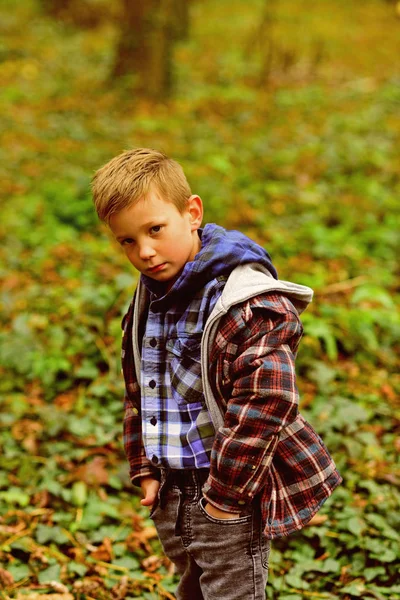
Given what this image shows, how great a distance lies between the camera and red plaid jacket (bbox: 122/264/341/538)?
5.99 ft

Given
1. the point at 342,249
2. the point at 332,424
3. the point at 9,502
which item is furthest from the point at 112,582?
the point at 342,249

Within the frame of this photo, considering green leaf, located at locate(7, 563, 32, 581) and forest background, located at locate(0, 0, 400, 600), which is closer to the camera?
green leaf, located at locate(7, 563, 32, 581)

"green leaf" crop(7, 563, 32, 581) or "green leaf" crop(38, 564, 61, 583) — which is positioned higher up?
"green leaf" crop(7, 563, 32, 581)

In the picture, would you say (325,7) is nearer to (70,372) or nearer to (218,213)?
(218,213)

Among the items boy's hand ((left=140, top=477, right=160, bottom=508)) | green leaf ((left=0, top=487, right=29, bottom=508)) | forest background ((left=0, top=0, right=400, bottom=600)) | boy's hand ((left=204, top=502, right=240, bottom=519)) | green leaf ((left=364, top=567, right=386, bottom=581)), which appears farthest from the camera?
green leaf ((left=0, top=487, right=29, bottom=508))

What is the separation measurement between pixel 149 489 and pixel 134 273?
3.11m

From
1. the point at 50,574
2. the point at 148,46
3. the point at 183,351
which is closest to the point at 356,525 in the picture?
the point at 50,574

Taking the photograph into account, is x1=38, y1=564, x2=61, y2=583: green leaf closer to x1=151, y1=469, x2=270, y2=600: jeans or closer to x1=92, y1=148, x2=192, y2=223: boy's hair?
x1=151, y1=469, x2=270, y2=600: jeans

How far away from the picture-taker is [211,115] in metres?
9.85

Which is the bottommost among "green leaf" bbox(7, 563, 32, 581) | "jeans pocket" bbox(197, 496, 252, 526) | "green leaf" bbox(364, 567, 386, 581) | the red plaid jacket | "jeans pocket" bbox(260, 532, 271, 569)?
"green leaf" bbox(7, 563, 32, 581)

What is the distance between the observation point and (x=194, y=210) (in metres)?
2.14

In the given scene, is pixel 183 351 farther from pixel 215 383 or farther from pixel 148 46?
pixel 148 46

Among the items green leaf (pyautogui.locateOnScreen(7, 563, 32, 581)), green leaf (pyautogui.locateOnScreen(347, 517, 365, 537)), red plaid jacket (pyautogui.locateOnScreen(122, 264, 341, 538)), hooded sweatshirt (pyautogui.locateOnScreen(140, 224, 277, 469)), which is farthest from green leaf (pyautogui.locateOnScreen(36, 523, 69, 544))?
red plaid jacket (pyautogui.locateOnScreen(122, 264, 341, 538))

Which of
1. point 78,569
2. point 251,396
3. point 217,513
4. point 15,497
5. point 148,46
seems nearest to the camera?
point 251,396
